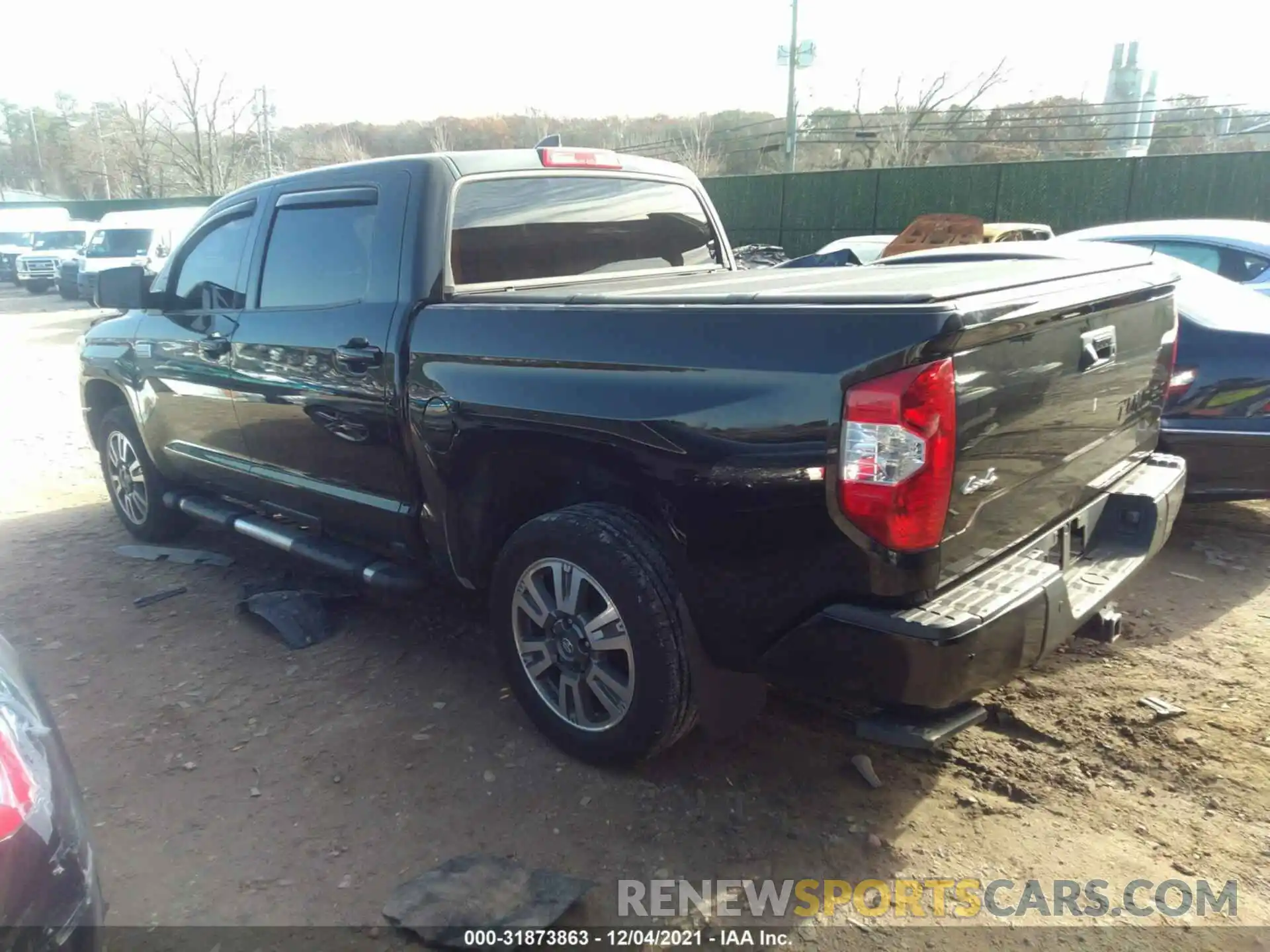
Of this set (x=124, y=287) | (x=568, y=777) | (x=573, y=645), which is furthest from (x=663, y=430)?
(x=124, y=287)

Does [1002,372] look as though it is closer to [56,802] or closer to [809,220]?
[56,802]

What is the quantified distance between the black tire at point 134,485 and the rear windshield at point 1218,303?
18.1 feet

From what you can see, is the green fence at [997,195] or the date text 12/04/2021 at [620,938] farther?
the green fence at [997,195]

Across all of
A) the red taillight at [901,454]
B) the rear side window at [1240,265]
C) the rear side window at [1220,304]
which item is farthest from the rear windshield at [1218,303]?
the red taillight at [901,454]

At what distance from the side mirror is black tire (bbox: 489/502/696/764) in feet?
9.40

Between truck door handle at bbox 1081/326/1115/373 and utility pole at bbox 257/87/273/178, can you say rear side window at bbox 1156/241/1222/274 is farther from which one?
utility pole at bbox 257/87/273/178

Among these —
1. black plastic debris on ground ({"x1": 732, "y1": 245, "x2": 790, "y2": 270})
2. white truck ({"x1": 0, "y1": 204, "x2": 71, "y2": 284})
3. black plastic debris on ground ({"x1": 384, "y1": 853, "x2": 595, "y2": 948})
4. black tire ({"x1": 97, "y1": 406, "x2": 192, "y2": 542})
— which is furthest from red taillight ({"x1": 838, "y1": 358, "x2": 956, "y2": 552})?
white truck ({"x1": 0, "y1": 204, "x2": 71, "y2": 284})

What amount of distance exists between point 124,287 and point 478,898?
12.1 ft

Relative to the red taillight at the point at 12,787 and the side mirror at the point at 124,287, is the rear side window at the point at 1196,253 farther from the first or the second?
the red taillight at the point at 12,787

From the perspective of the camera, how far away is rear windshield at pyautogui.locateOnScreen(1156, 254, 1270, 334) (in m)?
4.74

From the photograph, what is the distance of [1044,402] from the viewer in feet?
8.66

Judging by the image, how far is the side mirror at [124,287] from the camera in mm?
4773

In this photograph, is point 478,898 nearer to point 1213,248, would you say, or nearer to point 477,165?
point 477,165

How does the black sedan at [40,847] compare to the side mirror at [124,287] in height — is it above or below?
below
